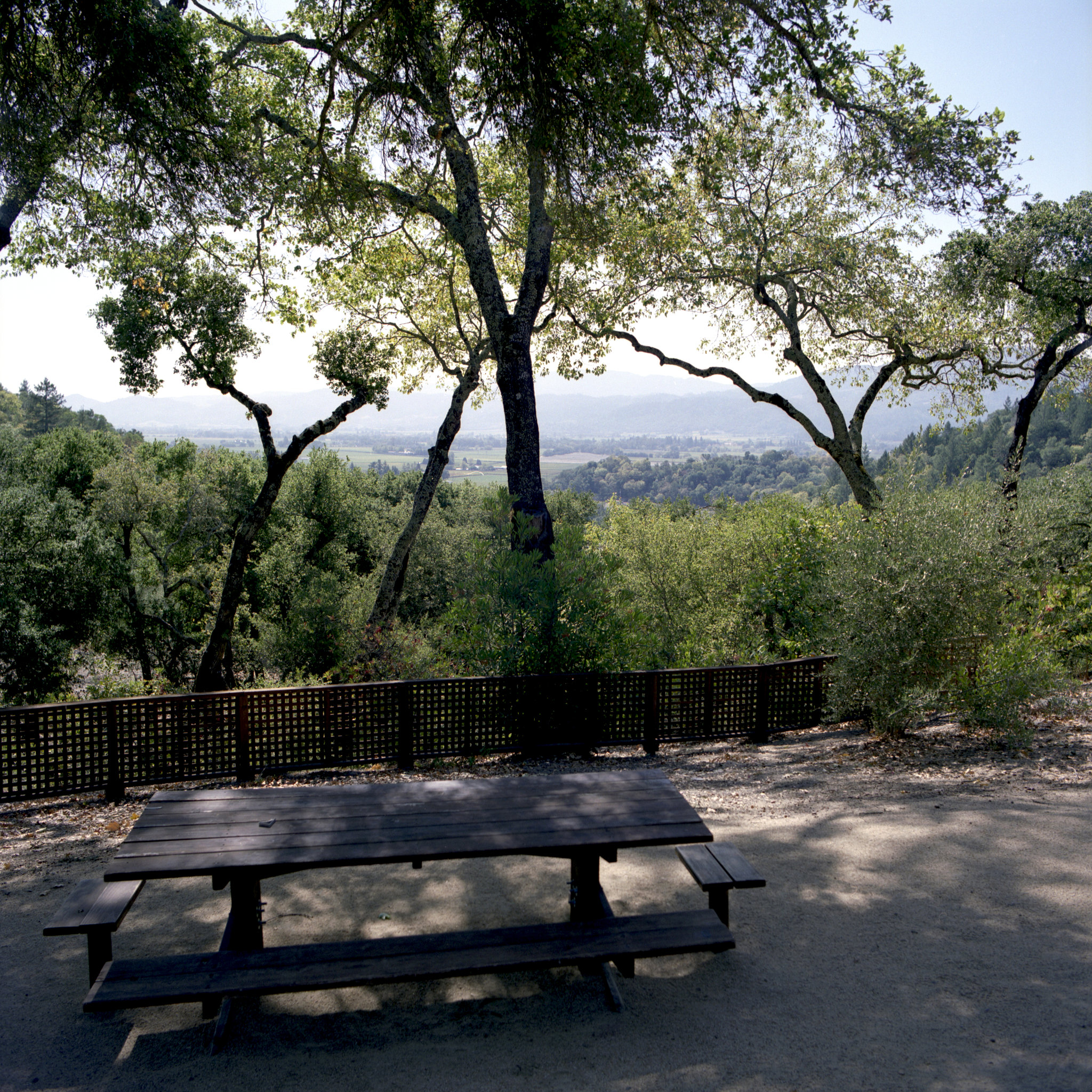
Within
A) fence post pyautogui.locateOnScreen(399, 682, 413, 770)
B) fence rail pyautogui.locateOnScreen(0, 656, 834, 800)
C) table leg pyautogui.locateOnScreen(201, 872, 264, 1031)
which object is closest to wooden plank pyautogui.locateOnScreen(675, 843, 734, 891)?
table leg pyautogui.locateOnScreen(201, 872, 264, 1031)

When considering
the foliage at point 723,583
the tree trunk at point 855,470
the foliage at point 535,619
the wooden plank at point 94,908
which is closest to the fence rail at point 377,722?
the foliage at point 535,619

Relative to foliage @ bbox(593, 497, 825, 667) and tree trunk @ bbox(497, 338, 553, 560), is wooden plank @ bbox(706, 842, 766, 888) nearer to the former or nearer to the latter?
foliage @ bbox(593, 497, 825, 667)

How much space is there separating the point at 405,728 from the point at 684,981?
13.8 feet

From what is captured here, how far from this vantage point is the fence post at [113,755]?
6465mm

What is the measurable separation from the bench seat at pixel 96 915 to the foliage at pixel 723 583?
5.75 m

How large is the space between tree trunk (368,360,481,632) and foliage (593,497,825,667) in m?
4.13

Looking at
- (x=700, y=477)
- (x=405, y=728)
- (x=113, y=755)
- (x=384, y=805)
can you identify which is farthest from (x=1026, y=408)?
(x=700, y=477)

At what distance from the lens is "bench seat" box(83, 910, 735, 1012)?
2969mm

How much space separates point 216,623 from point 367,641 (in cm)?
273

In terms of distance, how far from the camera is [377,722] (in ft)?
23.8

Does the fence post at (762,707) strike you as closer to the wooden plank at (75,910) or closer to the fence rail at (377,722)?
the fence rail at (377,722)

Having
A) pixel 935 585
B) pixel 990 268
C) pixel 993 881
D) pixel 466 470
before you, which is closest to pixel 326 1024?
pixel 993 881

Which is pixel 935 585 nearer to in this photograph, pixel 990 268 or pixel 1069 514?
pixel 1069 514

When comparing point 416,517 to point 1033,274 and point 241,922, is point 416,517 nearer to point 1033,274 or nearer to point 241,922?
point 241,922
